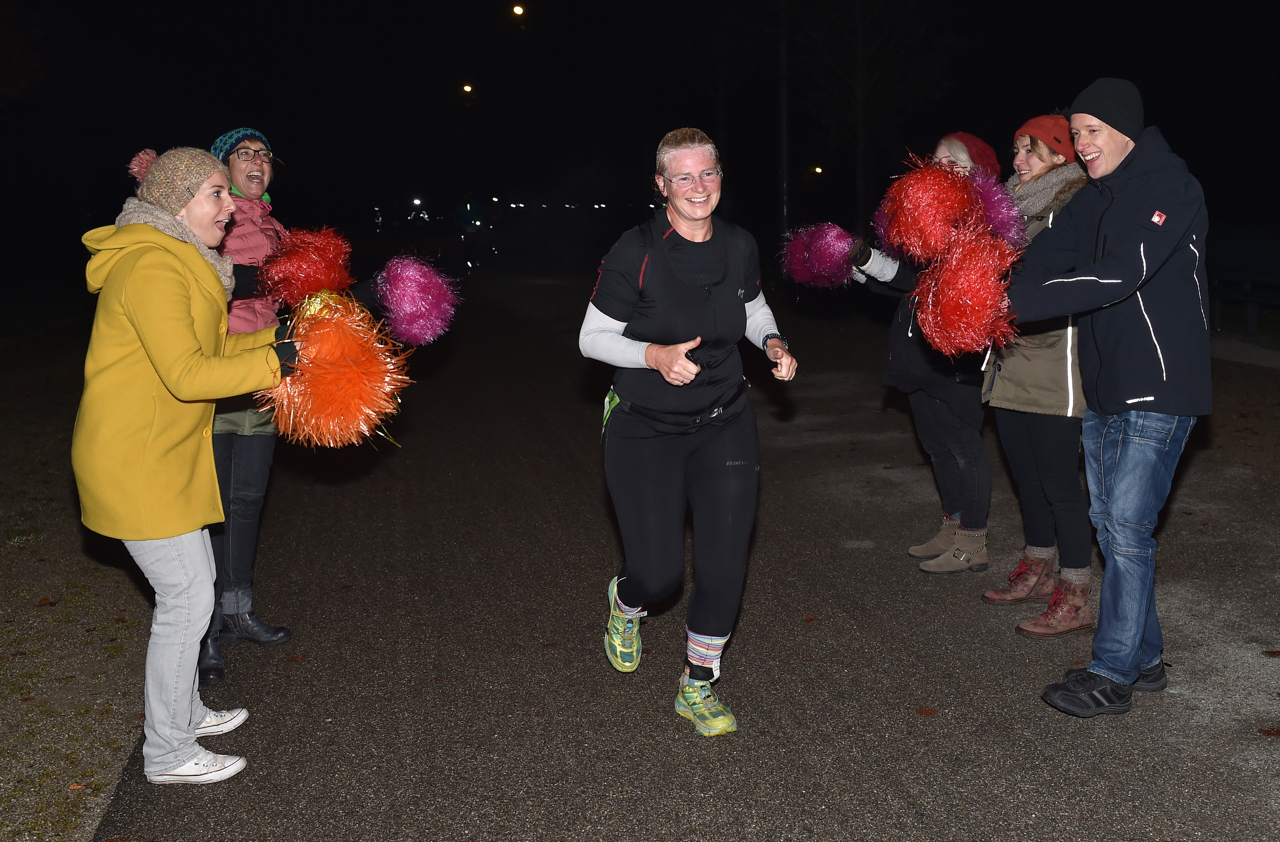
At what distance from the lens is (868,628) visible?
520 centimetres

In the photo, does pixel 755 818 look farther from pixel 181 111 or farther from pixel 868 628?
pixel 181 111

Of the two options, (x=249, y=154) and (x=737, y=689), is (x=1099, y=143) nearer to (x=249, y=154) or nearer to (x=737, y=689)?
(x=737, y=689)

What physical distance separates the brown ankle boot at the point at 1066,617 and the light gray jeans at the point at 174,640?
11.8 feet

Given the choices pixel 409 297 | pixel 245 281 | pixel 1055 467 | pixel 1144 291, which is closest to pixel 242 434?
pixel 245 281

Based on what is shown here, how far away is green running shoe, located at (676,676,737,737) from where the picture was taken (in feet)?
13.6

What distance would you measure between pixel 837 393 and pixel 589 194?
101m

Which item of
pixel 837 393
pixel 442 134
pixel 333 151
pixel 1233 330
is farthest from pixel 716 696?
pixel 442 134

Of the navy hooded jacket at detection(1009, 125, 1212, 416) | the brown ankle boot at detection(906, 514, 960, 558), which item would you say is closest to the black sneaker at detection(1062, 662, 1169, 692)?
the navy hooded jacket at detection(1009, 125, 1212, 416)

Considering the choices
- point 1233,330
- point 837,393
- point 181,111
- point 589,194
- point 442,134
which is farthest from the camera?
point 589,194

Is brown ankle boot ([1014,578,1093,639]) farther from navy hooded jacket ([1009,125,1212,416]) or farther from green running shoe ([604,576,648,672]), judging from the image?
green running shoe ([604,576,648,672])

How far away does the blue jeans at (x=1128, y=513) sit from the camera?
4082 mm

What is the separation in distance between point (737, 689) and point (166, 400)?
100 inches

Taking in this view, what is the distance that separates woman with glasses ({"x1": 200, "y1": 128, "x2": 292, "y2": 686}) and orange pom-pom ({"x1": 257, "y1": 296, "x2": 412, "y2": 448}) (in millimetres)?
966

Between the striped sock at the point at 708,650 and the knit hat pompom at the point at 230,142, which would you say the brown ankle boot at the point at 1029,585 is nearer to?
the striped sock at the point at 708,650
